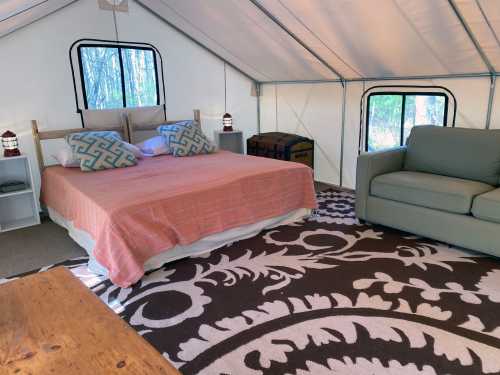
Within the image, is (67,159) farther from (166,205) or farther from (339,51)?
(339,51)

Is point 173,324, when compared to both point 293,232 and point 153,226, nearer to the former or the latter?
point 153,226

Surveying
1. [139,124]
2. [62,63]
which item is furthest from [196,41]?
[62,63]

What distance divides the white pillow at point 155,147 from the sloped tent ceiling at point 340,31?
139cm

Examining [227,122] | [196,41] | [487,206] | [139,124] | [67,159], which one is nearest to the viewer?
[487,206]

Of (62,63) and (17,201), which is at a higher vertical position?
(62,63)

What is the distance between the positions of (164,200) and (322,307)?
4.19 feet

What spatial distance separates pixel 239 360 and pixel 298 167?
6.83 ft

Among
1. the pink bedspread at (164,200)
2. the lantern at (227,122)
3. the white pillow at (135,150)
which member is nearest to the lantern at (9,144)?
the pink bedspread at (164,200)

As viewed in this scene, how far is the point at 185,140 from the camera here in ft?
13.8

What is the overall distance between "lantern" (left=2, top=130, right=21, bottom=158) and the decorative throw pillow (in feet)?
4.70

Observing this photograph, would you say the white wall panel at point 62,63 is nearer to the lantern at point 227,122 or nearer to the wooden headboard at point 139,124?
the wooden headboard at point 139,124

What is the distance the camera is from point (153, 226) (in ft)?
8.78

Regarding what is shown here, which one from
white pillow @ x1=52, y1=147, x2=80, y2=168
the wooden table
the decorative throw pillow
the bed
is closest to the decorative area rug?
the bed

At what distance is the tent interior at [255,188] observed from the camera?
76.8 inches
